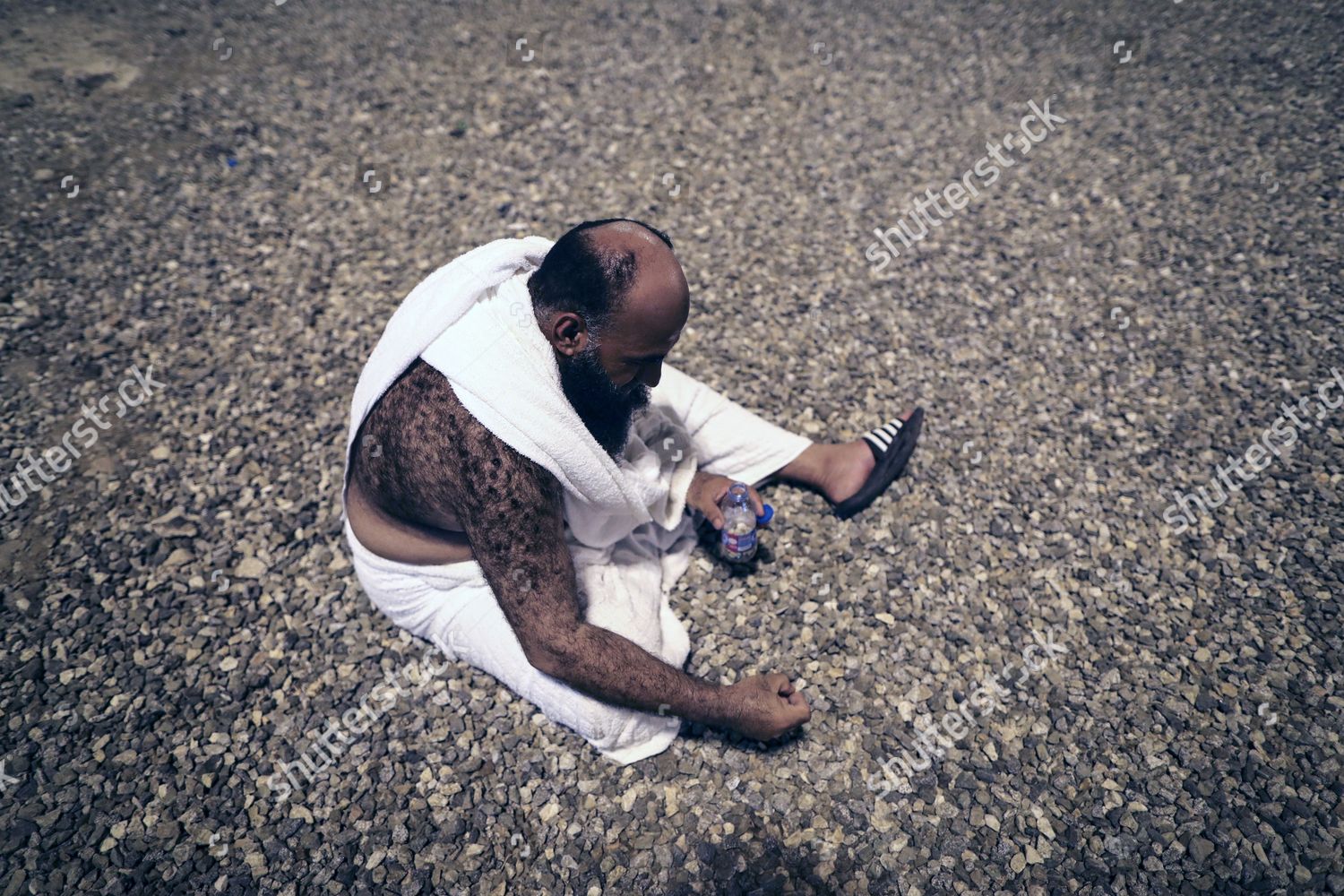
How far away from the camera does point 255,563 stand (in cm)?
382

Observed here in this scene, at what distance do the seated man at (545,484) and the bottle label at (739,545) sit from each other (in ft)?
1.00

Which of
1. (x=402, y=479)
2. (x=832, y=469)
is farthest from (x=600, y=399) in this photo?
(x=832, y=469)

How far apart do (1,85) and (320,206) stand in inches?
122

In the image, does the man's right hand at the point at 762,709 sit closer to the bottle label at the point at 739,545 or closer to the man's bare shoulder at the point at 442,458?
the bottle label at the point at 739,545

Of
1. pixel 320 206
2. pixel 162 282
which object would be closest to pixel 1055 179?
pixel 320 206

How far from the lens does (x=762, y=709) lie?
3.11 m

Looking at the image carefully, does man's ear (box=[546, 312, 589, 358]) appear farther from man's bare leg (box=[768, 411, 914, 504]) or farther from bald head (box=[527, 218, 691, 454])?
man's bare leg (box=[768, 411, 914, 504])

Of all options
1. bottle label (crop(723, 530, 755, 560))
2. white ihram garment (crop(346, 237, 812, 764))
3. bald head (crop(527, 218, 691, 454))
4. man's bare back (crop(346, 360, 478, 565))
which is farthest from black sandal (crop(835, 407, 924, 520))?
man's bare back (crop(346, 360, 478, 565))

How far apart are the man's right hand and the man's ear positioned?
159 centimetres

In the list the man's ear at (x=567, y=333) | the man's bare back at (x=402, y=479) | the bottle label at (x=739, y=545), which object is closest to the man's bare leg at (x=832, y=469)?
the bottle label at (x=739, y=545)

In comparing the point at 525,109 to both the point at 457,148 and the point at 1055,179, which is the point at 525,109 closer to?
the point at 457,148

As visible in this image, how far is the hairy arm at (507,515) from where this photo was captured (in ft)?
8.32

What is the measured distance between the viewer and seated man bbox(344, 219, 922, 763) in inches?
100

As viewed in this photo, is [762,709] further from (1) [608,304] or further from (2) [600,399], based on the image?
(1) [608,304]
